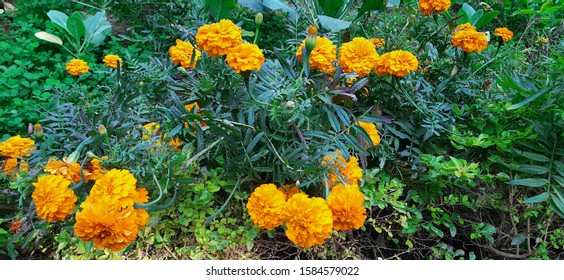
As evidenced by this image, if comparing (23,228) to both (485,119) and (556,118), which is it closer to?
(485,119)

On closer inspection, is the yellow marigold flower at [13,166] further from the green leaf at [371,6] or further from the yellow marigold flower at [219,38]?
the green leaf at [371,6]

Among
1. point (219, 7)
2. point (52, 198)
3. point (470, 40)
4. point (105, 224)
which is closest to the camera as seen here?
point (105, 224)

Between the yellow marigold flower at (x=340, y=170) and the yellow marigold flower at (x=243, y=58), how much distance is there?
388 millimetres

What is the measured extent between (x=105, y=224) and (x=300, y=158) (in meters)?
0.60

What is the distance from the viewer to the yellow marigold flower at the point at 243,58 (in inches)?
45.9

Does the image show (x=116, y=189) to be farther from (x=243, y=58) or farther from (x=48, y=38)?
(x=48, y=38)

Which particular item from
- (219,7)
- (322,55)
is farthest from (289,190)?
(219,7)

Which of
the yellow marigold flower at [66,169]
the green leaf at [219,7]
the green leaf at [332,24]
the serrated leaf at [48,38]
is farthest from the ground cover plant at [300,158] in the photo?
the serrated leaf at [48,38]

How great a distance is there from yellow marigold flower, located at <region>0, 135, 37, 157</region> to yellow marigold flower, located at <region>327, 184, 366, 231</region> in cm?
106

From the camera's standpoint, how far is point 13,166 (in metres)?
1.54

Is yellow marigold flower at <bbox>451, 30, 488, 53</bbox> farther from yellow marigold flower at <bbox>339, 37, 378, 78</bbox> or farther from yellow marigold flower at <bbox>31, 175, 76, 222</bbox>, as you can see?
yellow marigold flower at <bbox>31, 175, 76, 222</bbox>

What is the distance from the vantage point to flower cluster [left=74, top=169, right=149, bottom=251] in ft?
3.48

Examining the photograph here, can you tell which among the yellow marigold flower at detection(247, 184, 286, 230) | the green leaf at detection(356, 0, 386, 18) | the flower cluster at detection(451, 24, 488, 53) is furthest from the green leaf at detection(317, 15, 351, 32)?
the yellow marigold flower at detection(247, 184, 286, 230)
